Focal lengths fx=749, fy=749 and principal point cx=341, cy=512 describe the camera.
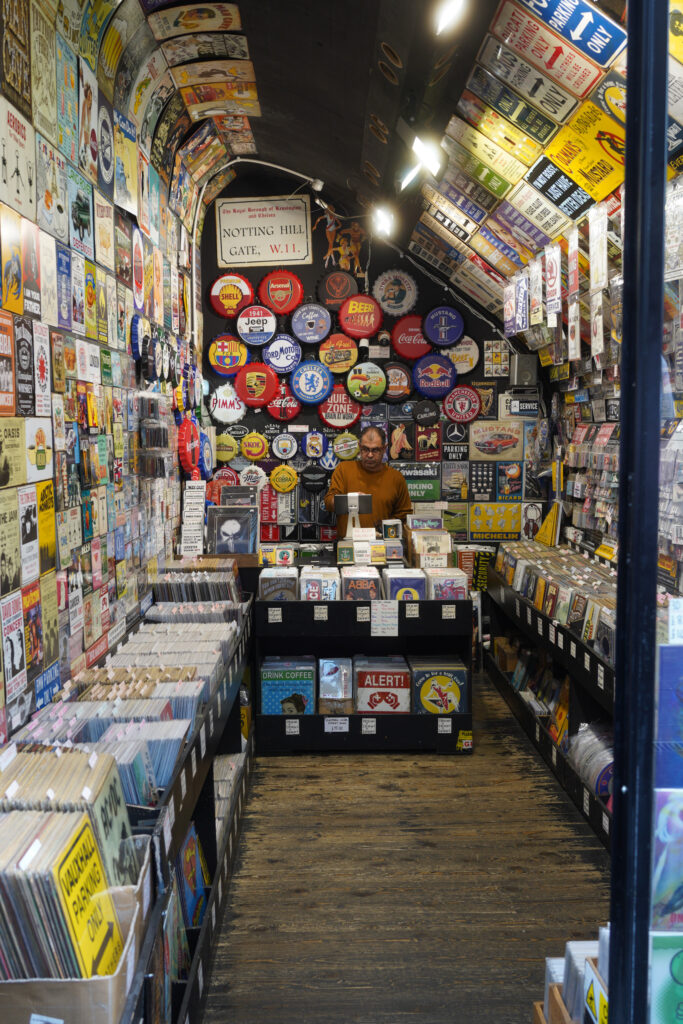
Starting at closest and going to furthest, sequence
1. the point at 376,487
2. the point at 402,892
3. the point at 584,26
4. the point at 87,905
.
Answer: the point at 87,905 < the point at 584,26 < the point at 402,892 < the point at 376,487

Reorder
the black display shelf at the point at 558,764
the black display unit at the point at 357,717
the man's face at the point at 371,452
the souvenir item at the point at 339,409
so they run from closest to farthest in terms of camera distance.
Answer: the black display shelf at the point at 558,764 → the black display unit at the point at 357,717 → the man's face at the point at 371,452 → the souvenir item at the point at 339,409

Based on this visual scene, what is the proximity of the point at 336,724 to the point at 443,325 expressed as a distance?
354 cm

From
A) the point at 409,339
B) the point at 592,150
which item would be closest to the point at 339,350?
the point at 409,339

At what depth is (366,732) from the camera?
446 cm

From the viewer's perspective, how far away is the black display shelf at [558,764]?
348 centimetres

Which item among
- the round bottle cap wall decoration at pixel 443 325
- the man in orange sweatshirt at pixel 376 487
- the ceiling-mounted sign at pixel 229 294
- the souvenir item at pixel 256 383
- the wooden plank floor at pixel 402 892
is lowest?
the wooden plank floor at pixel 402 892

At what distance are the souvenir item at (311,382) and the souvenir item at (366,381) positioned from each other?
0.68 ft

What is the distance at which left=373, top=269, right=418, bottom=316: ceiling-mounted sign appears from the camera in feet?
20.9

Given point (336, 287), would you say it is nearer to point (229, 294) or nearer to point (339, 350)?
point (339, 350)

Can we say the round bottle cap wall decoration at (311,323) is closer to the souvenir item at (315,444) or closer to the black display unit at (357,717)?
the souvenir item at (315,444)

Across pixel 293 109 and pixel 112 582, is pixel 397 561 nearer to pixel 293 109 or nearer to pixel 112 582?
pixel 112 582

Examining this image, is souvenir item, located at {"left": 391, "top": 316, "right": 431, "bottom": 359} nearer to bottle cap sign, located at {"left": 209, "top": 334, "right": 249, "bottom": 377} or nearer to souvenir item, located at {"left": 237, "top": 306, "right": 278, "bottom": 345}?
souvenir item, located at {"left": 237, "top": 306, "right": 278, "bottom": 345}

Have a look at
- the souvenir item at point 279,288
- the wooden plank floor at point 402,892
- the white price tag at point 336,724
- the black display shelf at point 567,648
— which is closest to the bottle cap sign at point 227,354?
the souvenir item at point 279,288

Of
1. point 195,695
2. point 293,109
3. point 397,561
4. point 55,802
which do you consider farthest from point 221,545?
point 55,802
